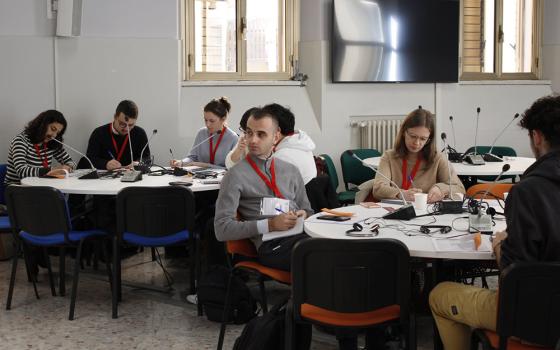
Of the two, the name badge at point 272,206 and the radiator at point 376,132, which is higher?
the radiator at point 376,132

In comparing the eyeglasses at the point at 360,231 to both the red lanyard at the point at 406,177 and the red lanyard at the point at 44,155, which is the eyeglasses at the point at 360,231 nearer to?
the red lanyard at the point at 406,177

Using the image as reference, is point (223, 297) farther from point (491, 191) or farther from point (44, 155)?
point (44, 155)

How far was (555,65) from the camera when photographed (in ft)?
28.2

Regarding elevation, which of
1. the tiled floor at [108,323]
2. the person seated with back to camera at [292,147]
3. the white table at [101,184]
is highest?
the person seated with back to camera at [292,147]

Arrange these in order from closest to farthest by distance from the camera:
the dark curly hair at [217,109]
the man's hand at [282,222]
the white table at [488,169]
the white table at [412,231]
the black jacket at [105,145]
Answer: the white table at [412,231] → the man's hand at [282,222] → the white table at [488,169] → the dark curly hair at [217,109] → the black jacket at [105,145]

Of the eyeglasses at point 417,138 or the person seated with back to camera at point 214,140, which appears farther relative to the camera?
the person seated with back to camera at point 214,140

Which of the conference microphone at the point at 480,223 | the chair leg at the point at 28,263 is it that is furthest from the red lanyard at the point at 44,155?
the conference microphone at the point at 480,223

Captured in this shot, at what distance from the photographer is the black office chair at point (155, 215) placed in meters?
4.25

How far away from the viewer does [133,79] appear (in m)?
6.64

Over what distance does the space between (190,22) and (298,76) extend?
1.23 m

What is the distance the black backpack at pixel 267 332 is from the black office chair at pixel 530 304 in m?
0.87

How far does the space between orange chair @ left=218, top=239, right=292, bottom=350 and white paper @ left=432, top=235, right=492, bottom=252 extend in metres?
0.79

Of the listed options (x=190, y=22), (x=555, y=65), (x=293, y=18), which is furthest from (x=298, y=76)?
(x=555, y=65)

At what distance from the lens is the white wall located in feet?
20.8
